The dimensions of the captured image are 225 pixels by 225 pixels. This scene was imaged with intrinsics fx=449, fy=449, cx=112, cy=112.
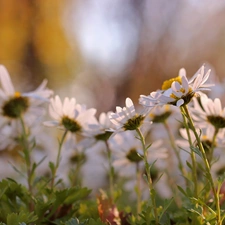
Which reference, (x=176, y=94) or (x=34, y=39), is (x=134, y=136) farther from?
(x=34, y=39)

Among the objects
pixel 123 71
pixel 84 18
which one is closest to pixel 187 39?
pixel 123 71

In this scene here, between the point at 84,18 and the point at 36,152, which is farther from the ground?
the point at 84,18

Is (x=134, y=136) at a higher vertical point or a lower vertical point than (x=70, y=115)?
lower

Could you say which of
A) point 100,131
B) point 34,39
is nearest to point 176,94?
point 100,131

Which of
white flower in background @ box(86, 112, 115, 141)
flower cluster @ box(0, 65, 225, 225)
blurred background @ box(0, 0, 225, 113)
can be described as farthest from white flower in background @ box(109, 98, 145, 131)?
blurred background @ box(0, 0, 225, 113)

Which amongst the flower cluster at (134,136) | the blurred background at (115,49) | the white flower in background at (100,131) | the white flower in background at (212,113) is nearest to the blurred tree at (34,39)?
the blurred background at (115,49)

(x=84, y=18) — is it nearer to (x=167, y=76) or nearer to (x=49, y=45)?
(x=49, y=45)
